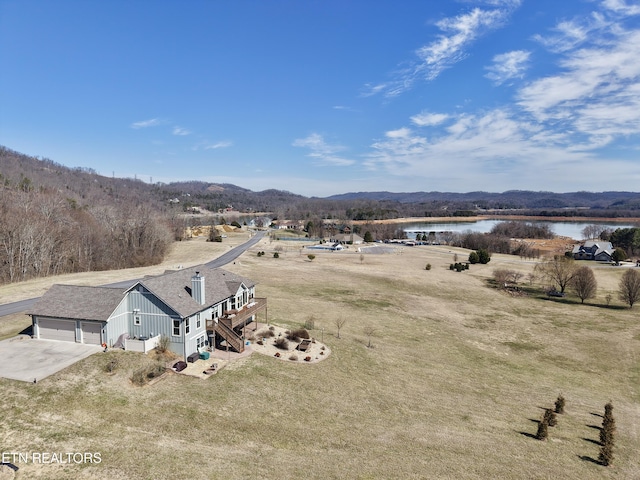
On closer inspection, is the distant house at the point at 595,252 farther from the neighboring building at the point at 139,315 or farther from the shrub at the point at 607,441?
the neighboring building at the point at 139,315

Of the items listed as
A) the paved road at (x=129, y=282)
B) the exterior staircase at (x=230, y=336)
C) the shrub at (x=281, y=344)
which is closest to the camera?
the exterior staircase at (x=230, y=336)

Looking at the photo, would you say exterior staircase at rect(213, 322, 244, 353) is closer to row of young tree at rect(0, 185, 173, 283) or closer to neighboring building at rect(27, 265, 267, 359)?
neighboring building at rect(27, 265, 267, 359)

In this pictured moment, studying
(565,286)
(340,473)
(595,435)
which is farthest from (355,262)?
(340,473)

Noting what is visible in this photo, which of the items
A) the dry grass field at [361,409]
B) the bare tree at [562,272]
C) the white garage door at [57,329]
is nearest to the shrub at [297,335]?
the dry grass field at [361,409]

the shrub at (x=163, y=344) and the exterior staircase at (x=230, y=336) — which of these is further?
the exterior staircase at (x=230, y=336)

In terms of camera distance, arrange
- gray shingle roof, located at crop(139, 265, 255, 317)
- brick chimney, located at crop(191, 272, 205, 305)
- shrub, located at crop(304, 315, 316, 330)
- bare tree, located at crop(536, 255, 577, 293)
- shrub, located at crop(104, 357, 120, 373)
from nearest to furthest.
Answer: shrub, located at crop(104, 357, 120, 373)
gray shingle roof, located at crop(139, 265, 255, 317)
brick chimney, located at crop(191, 272, 205, 305)
shrub, located at crop(304, 315, 316, 330)
bare tree, located at crop(536, 255, 577, 293)

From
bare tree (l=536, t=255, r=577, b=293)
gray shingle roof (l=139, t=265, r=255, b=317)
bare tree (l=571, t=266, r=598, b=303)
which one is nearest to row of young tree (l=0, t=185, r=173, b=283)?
gray shingle roof (l=139, t=265, r=255, b=317)
